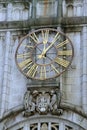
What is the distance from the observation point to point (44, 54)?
49.3 ft

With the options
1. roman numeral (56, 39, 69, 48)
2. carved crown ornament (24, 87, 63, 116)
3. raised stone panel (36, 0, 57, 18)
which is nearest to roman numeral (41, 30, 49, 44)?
roman numeral (56, 39, 69, 48)

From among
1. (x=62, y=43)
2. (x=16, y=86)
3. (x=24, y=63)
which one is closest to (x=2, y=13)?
(x=24, y=63)

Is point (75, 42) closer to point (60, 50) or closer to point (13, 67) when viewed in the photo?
point (60, 50)

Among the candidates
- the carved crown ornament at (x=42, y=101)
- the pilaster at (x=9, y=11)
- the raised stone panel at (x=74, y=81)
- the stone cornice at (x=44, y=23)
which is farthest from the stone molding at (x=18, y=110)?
the pilaster at (x=9, y=11)

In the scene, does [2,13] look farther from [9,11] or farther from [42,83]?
[42,83]

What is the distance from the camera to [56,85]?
14477 millimetres

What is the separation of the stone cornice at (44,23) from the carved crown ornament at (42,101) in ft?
6.13

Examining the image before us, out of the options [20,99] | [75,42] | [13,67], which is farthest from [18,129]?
[75,42]

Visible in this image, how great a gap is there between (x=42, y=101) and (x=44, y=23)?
87.8 inches

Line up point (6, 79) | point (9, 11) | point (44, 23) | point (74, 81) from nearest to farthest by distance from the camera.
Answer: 1. point (74, 81)
2. point (6, 79)
3. point (44, 23)
4. point (9, 11)

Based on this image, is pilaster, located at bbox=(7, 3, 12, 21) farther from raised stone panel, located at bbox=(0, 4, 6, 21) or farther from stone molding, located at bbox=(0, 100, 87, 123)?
stone molding, located at bbox=(0, 100, 87, 123)

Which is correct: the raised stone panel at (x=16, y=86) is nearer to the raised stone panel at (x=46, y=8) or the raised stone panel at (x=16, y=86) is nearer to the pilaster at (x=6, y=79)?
the pilaster at (x=6, y=79)

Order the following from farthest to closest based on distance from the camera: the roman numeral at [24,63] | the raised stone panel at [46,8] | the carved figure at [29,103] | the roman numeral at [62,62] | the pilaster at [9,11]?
the pilaster at [9,11] < the raised stone panel at [46,8] < the roman numeral at [24,63] < the roman numeral at [62,62] < the carved figure at [29,103]

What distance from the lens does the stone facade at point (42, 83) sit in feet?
46.9
